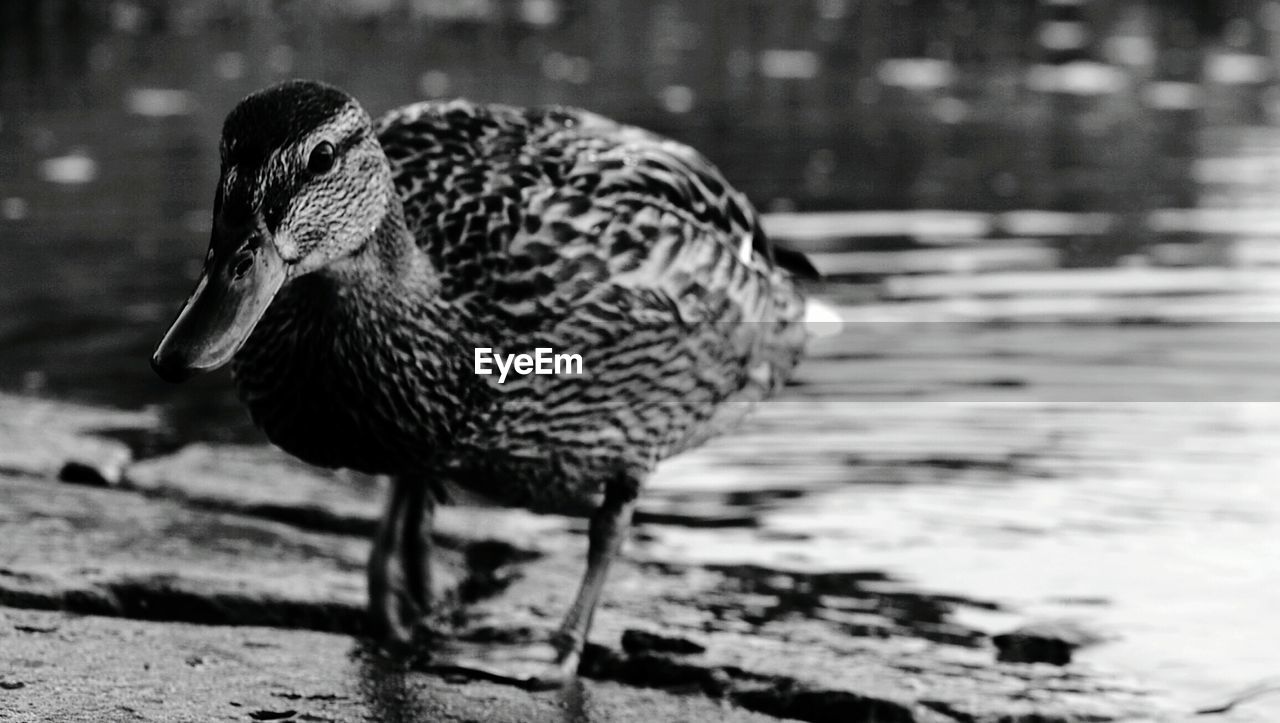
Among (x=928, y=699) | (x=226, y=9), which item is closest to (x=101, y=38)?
(x=226, y=9)

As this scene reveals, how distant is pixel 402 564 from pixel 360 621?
0.53 ft

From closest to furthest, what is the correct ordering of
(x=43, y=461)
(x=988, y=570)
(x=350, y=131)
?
(x=350, y=131) < (x=988, y=570) < (x=43, y=461)

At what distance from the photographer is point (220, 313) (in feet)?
11.4

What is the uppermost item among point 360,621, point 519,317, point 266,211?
point 266,211

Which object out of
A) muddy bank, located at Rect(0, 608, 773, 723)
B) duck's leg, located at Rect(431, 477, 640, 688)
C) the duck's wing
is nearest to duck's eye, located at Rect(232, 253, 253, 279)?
the duck's wing

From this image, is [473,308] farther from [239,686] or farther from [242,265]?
[239,686]

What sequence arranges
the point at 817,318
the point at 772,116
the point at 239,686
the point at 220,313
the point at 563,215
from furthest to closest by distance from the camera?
the point at 772,116 → the point at 817,318 → the point at 563,215 → the point at 239,686 → the point at 220,313

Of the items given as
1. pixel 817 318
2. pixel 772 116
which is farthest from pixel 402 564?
pixel 772 116

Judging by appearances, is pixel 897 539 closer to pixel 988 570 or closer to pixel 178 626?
pixel 988 570

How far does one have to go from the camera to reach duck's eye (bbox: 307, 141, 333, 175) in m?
3.63

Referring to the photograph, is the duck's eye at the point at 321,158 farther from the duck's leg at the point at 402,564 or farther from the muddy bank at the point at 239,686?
the duck's leg at the point at 402,564

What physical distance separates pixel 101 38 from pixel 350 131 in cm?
1457

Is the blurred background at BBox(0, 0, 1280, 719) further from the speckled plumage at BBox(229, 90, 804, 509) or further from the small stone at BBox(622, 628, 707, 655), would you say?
the speckled plumage at BBox(229, 90, 804, 509)

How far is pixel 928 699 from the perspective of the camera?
4.15 meters
